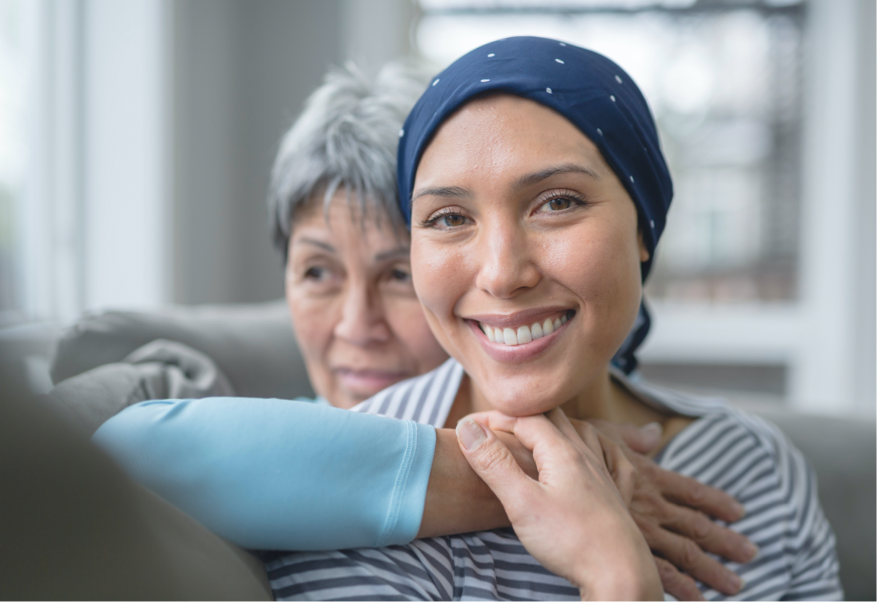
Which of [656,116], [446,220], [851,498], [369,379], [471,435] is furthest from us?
[656,116]

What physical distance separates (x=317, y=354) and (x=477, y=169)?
62 centimetres

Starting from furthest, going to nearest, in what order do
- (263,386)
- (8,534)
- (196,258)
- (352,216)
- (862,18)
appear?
(862,18)
(196,258)
(263,386)
(352,216)
(8,534)

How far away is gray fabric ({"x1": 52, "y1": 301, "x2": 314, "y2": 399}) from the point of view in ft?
3.67

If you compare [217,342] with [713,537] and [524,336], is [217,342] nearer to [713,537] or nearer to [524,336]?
[524,336]

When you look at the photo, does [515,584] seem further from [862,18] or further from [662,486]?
[862,18]

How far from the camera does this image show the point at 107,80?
7.70ft

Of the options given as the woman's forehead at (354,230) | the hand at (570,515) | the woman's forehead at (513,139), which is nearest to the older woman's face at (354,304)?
the woman's forehead at (354,230)

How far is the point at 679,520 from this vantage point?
0.89 meters

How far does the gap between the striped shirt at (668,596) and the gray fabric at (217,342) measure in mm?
533

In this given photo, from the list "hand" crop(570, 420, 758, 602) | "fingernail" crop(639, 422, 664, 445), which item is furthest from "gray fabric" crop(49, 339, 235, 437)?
"fingernail" crop(639, 422, 664, 445)

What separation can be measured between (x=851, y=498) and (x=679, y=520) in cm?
71

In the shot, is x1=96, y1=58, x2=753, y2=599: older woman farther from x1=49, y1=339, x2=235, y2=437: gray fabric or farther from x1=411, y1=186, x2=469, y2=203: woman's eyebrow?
x1=411, y1=186, x2=469, y2=203: woman's eyebrow

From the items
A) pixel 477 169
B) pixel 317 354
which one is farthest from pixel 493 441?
pixel 317 354

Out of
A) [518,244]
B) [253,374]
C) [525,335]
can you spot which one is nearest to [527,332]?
[525,335]
